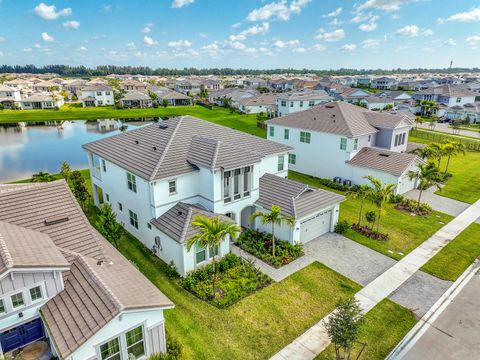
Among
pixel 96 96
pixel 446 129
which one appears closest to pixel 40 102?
Result: pixel 96 96

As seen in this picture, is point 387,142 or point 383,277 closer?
point 383,277

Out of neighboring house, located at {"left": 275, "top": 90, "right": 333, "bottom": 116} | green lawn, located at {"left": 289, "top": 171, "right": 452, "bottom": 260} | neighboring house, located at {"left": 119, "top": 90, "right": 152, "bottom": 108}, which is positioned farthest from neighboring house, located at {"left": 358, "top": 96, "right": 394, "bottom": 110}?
neighboring house, located at {"left": 119, "top": 90, "right": 152, "bottom": 108}

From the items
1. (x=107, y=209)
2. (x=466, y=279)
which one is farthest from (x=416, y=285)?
(x=107, y=209)

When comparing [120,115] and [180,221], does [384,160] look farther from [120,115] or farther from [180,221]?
[120,115]

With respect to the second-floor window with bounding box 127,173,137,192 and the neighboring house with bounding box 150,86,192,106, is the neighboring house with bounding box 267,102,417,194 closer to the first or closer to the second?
the second-floor window with bounding box 127,173,137,192

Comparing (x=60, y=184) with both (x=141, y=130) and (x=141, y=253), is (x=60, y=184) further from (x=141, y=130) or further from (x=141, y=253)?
(x=141, y=130)

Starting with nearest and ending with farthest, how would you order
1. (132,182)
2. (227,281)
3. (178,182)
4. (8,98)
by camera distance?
(227,281), (178,182), (132,182), (8,98)
